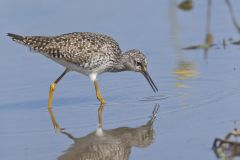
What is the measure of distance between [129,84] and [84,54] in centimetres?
89

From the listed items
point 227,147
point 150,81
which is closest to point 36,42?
point 150,81

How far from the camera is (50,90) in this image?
1167cm

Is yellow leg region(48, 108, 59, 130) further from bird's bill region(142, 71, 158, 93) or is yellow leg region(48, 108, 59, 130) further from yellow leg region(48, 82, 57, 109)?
bird's bill region(142, 71, 158, 93)

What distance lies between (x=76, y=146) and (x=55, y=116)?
1453mm

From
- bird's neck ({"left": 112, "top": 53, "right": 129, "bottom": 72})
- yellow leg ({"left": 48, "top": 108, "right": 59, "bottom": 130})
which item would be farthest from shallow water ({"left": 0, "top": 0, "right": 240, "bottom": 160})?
bird's neck ({"left": 112, "top": 53, "right": 129, "bottom": 72})

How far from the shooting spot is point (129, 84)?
12.2 meters

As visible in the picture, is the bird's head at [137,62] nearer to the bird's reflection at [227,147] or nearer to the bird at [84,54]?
the bird at [84,54]

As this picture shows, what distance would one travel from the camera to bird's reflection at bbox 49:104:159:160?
920cm

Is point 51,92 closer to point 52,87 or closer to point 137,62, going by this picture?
point 52,87

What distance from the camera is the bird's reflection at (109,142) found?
920 centimetres

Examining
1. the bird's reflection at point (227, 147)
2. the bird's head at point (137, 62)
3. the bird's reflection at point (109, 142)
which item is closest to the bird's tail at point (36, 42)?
the bird's head at point (137, 62)

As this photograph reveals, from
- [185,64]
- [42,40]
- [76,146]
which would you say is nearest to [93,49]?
[42,40]

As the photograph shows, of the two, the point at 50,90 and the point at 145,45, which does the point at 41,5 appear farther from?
the point at 50,90

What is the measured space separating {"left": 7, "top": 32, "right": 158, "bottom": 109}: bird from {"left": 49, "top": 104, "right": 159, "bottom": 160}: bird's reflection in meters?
1.67
